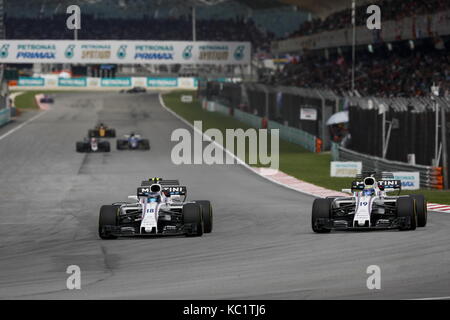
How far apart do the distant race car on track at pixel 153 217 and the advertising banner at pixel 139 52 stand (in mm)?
75921

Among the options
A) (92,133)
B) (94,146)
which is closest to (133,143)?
(94,146)

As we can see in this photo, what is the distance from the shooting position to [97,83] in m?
123

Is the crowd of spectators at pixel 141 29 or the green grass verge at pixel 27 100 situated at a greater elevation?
the crowd of spectators at pixel 141 29

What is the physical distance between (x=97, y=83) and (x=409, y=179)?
95.9 m

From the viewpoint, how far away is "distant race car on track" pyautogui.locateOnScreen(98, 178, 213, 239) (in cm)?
1914

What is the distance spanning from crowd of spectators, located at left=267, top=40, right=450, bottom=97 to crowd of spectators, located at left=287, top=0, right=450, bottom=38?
2535 millimetres

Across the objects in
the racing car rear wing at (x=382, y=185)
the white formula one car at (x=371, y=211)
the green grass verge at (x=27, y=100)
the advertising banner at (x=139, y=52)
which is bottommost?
the white formula one car at (x=371, y=211)

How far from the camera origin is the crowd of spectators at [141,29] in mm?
122062

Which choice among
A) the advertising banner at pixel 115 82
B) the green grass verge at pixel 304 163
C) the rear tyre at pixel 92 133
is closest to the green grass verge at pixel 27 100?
the advertising banner at pixel 115 82

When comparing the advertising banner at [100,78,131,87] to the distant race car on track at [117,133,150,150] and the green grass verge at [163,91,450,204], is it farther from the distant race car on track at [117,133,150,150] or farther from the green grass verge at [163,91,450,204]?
the distant race car on track at [117,133,150,150]

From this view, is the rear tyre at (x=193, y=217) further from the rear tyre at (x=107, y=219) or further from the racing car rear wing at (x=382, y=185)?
the racing car rear wing at (x=382, y=185)

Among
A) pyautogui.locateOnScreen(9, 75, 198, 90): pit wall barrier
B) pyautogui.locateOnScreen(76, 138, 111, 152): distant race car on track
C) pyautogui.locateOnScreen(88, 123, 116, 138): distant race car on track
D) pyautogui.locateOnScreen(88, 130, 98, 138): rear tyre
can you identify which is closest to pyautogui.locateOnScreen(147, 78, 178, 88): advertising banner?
pyautogui.locateOnScreen(9, 75, 198, 90): pit wall barrier

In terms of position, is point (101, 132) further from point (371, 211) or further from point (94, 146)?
point (371, 211)

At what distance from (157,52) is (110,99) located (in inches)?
342
